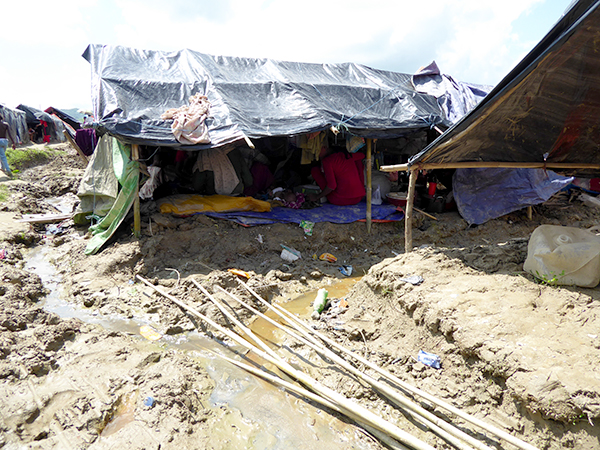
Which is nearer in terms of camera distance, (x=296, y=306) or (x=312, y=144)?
(x=296, y=306)

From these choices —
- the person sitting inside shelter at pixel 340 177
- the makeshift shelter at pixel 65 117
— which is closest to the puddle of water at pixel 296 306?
the person sitting inside shelter at pixel 340 177

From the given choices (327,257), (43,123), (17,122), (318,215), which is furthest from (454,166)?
(43,123)

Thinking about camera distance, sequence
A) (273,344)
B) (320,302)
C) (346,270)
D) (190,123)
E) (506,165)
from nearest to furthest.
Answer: (273,344)
(320,302)
(506,165)
(190,123)
(346,270)

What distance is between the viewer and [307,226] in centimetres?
670

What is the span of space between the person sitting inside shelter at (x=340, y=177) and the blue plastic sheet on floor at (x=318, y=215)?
0.21m

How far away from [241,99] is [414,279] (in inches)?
191

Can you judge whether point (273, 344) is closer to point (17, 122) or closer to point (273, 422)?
point (273, 422)

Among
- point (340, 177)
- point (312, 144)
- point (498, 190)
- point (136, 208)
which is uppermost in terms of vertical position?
point (312, 144)

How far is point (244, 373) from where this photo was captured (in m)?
3.50

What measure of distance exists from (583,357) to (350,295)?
2735 millimetres

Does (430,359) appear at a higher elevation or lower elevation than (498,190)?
lower

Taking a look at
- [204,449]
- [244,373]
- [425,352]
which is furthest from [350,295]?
[204,449]

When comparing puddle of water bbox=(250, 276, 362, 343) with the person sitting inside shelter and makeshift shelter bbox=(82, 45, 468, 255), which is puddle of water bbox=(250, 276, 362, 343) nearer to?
makeshift shelter bbox=(82, 45, 468, 255)

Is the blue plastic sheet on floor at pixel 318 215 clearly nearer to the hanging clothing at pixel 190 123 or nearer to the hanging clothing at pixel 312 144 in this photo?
the hanging clothing at pixel 312 144
